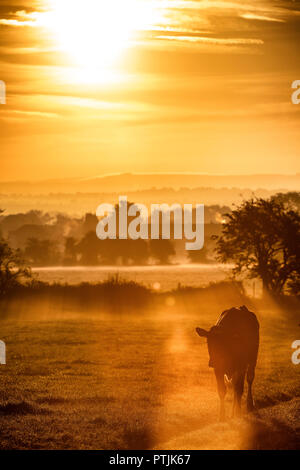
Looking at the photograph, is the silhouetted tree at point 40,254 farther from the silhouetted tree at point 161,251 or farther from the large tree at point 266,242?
the large tree at point 266,242

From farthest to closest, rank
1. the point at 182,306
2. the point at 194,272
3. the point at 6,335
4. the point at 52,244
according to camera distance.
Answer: the point at 52,244
the point at 194,272
the point at 182,306
the point at 6,335

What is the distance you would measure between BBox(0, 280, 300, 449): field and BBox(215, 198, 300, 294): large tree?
9.39 metres

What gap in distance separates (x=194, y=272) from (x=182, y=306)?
55967 millimetres

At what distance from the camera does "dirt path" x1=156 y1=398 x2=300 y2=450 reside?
12891mm

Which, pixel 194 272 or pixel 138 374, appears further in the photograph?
pixel 194 272

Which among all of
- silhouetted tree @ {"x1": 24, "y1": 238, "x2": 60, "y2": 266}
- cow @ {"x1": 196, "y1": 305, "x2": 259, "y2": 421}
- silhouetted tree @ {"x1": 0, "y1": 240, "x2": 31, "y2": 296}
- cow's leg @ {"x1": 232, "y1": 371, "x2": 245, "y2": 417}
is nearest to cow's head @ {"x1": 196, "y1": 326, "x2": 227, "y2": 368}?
cow @ {"x1": 196, "y1": 305, "x2": 259, "y2": 421}

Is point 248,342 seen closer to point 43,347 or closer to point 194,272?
point 43,347

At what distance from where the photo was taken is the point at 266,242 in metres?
51.0

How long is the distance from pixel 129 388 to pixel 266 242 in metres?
32.6

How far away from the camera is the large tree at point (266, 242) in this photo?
49656mm

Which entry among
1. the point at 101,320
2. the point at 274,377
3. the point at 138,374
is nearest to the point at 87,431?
the point at 138,374

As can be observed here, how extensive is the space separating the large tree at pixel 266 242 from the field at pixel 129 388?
939 cm

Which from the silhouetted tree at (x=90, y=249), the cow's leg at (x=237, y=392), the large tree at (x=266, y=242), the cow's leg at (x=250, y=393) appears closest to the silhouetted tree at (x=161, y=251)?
the silhouetted tree at (x=90, y=249)

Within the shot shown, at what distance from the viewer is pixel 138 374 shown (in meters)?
22.7
